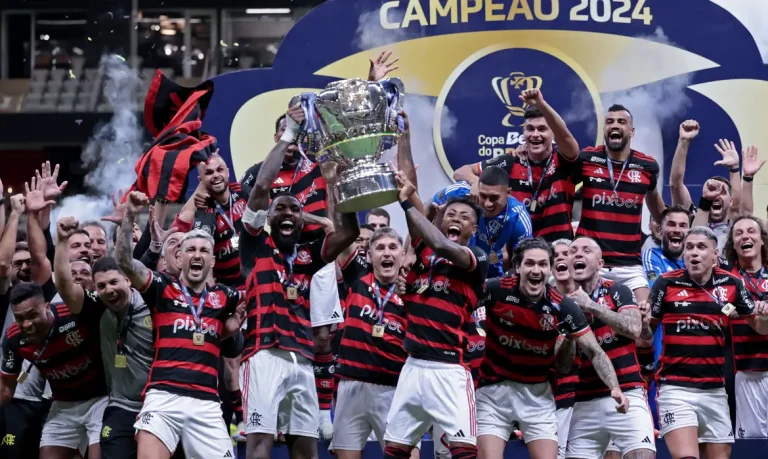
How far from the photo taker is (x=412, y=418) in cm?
653

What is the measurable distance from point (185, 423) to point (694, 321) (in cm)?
306

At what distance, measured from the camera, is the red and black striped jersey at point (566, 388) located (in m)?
7.28

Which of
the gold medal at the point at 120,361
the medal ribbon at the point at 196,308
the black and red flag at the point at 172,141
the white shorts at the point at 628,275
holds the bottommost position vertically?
the gold medal at the point at 120,361

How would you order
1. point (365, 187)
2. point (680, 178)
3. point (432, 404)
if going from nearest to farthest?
point (365, 187) → point (432, 404) → point (680, 178)

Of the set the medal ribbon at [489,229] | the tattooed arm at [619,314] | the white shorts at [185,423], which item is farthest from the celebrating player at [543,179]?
the white shorts at [185,423]

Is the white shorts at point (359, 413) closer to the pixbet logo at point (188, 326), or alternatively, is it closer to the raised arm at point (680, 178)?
the pixbet logo at point (188, 326)

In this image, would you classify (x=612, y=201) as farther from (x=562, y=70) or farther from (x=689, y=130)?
(x=562, y=70)

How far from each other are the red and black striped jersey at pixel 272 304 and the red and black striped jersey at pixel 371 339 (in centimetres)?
29

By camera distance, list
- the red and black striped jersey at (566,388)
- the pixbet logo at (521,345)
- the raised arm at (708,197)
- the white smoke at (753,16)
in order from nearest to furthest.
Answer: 1. the pixbet logo at (521,345)
2. the red and black striped jersey at (566,388)
3. the raised arm at (708,197)
4. the white smoke at (753,16)

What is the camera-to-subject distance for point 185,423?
6598 millimetres

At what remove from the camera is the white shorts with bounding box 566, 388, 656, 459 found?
7109mm

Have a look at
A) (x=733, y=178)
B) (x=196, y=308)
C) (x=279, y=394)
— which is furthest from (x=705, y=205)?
(x=196, y=308)

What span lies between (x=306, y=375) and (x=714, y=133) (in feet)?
15.0

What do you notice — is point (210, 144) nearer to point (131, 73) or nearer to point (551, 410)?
point (551, 410)
